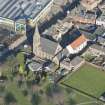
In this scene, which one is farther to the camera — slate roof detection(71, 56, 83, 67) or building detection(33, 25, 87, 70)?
building detection(33, 25, 87, 70)

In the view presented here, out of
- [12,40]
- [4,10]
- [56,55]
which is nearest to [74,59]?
[56,55]

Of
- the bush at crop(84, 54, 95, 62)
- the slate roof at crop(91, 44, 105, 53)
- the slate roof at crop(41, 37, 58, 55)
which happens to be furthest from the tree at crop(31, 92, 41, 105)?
the slate roof at crop(91, 44, 105, 53)

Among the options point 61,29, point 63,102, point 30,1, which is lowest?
point 63,102

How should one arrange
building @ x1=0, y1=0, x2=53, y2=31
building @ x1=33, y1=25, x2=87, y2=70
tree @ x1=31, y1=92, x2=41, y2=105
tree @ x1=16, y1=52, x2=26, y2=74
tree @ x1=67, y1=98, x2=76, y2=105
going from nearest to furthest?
tree @ x1=67, y1=98, x2=76, y2=105 → tree @ x1=31, y1=92, x2=41, y2=105 → tree @ x1=16, y1=52, x2=26, y2=74 → building @ x1=33, y1=25, x2=87, y2=70 → building @ x1=0, y1=0, x2=53, y2=31

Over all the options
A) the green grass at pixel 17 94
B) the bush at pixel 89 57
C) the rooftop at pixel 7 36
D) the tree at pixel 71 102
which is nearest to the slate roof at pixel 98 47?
the bush at pixel 89 57

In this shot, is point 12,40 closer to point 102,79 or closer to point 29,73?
point 29,73

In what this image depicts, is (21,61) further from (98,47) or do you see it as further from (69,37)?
(98,47)

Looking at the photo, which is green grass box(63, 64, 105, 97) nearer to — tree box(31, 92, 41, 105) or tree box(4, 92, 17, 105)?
tree box(31, 92, 41, 105)

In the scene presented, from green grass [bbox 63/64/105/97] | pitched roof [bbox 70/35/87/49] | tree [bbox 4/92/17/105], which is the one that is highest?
pitched roof [bbox 70/35/87/49]
